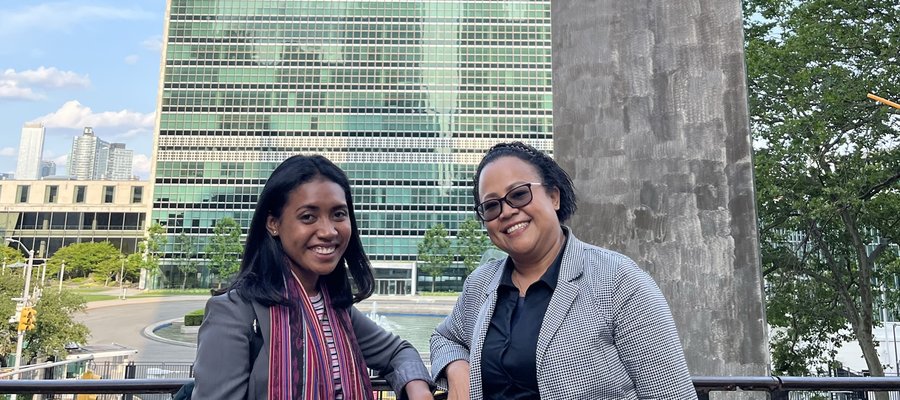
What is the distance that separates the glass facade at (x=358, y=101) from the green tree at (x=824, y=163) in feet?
189

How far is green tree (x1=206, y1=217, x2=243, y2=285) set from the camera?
204ft

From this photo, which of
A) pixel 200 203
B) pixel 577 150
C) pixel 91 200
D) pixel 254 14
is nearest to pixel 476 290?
pixel 577 150

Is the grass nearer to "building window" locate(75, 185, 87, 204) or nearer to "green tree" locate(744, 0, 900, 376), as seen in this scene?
"building window" locate(75, 185, 87, 204)

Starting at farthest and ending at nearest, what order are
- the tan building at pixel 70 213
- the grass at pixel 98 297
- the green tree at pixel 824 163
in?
the tan building at pixel 70 213, the grass at pixel 98 297, the green tree at pixel 824 163

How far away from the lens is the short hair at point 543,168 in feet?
5.25

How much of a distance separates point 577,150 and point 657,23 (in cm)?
79

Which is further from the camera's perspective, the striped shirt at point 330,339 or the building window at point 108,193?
the building window at point 108,193

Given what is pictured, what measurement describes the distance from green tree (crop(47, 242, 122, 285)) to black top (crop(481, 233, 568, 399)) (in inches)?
3055

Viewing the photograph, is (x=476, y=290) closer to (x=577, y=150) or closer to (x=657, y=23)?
(x=577, y=150)

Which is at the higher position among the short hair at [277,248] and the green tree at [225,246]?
the green tree at [225,246]

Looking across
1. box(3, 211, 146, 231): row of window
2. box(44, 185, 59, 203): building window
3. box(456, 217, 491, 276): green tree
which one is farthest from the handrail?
box(44, 185, 59, 203): building window

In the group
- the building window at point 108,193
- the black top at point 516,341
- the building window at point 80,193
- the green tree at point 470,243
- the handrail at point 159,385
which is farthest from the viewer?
the building window at point 108,193

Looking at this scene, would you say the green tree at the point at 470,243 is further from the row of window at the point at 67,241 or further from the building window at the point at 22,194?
the building window at the point at 22,194

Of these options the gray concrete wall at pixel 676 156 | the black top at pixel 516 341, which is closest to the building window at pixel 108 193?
the gray concrete wall at pixel 676 156
